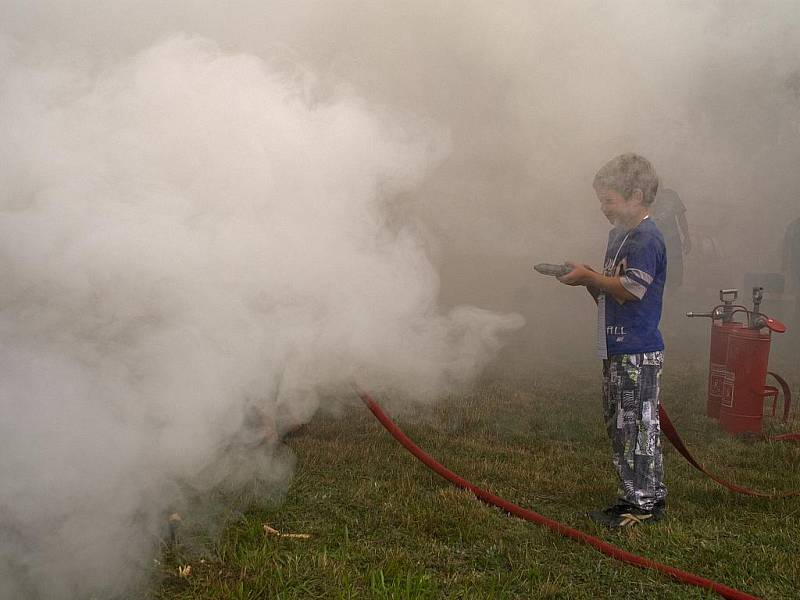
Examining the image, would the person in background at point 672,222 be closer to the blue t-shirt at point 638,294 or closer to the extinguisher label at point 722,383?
the extinguisher label at point 722,383

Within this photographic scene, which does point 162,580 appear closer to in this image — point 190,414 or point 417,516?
point 190,414

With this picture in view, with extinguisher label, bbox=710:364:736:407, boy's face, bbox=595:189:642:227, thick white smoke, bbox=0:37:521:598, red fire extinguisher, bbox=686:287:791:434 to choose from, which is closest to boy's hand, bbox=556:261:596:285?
boy's face, bbox=595:189:642:227

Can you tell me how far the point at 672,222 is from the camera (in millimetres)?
9023

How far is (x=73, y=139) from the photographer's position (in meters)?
2.17

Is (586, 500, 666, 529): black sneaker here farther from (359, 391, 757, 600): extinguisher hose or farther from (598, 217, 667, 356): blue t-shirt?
(598, 217, 667, 356): blue t-shirt

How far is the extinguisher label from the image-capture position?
443 centimetres

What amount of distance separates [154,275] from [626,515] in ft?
6.81

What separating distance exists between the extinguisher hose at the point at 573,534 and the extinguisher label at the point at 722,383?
2.40 metres

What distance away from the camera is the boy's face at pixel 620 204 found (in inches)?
107

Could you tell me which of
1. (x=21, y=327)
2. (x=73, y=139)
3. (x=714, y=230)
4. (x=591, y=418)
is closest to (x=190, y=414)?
(x=21, y=327)

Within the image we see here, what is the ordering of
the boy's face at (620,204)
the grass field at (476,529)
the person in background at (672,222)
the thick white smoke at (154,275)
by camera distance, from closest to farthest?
the thick white smoke at (154,275), the grass field at (476,529), the boy's face at (620,204), the person in background at (672,222)

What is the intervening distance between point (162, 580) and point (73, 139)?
149cm

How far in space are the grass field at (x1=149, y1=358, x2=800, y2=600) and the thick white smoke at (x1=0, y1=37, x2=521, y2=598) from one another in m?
0.30

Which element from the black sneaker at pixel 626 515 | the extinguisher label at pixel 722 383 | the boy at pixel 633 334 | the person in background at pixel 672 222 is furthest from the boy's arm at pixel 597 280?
the person in background at pixel 672 222
